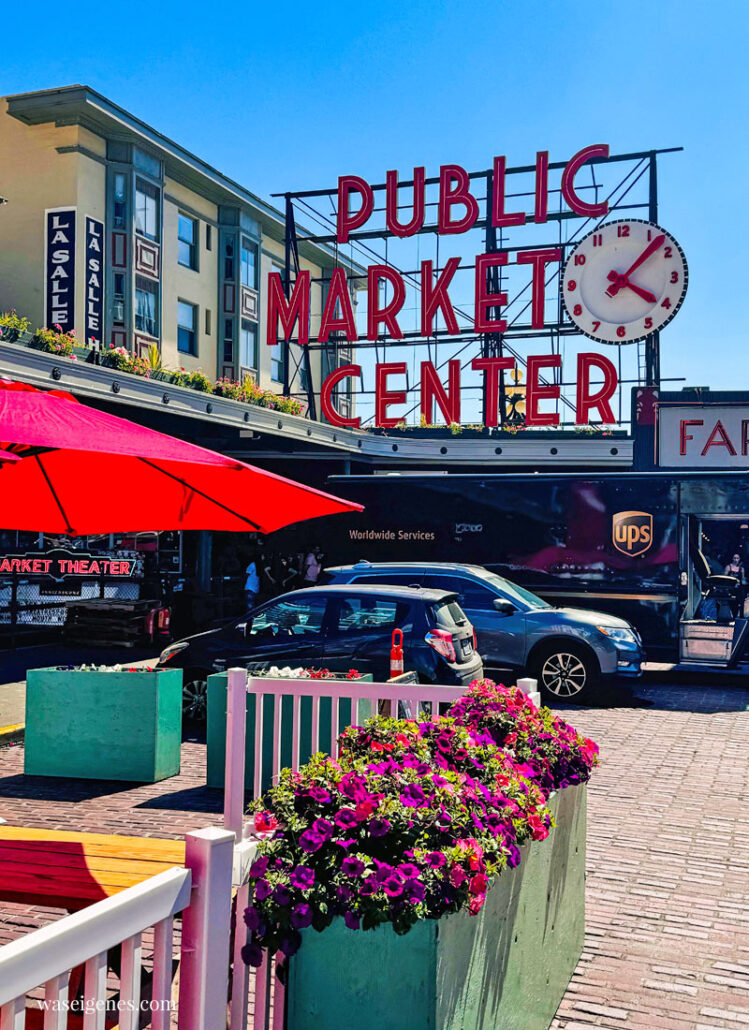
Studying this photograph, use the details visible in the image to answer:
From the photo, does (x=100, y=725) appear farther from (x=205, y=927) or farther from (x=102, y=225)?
(x=102, y=225)

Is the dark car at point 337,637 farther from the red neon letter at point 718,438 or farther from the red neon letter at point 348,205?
the red neon letter at point 348,205

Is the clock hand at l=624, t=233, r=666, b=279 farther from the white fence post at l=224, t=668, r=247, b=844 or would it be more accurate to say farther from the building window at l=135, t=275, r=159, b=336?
the white fence post at l=224, t=668, r=247, b=844

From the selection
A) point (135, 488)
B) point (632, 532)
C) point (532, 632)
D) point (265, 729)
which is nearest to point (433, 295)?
point (632, 532)

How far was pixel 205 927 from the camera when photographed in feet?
8.75

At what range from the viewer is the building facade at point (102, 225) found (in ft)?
102

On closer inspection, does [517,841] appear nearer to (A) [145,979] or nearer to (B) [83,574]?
(A) [145,979]

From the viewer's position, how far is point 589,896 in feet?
20.8


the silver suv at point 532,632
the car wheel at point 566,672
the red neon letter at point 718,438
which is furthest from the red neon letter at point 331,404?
the car wheel at point 566,672

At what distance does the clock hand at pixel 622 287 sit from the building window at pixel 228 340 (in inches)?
574

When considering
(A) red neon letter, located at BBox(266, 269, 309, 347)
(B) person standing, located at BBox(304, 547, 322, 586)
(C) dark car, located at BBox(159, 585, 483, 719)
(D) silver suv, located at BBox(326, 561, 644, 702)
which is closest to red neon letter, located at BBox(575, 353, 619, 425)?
(A) red neon letter, located at BBox(266, 269, 309, 347)

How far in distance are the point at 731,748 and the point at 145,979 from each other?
326 inches

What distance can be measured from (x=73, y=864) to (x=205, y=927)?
124 centimetres

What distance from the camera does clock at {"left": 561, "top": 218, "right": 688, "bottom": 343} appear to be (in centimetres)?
3158

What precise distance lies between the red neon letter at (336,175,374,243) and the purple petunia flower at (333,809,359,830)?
35.0 m
